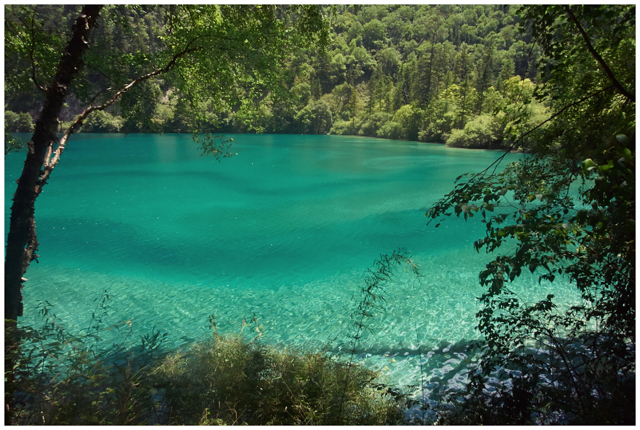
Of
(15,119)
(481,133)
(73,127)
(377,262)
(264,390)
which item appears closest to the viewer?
(264,390)

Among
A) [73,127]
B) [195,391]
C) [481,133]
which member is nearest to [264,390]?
[195,391]

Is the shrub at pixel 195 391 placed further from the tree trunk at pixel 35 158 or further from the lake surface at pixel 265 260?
the lake surface at pixel 265 260

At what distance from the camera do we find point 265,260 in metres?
9.88

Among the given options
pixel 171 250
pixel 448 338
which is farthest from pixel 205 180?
pixel 448 338

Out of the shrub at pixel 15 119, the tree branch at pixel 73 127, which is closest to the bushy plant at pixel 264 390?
the tree branch at pixel 73 127

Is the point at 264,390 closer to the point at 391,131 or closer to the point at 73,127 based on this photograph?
the point at 73,127

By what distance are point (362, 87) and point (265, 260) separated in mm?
93036

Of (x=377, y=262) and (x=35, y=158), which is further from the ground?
(x=35, y=158)

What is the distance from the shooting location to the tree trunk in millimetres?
3689

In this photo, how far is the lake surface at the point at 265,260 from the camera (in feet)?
20.8

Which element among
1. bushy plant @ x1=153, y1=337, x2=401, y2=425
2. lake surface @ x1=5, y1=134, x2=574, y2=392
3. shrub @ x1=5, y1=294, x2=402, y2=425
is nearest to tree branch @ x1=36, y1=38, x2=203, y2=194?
shrub @ x1=5, y1=294, x2=402, y2=425

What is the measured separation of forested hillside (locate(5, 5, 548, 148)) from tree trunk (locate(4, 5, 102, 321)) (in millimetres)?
340

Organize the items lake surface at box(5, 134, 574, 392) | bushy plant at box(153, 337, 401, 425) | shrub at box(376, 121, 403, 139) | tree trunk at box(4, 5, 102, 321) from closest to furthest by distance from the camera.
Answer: bushy plant at box(153, 337, 401, 425)
tree trunk at box(4, 5, 102, 321)
lake surface at box(5, 134, 574, 392)
shrub at box(376, 121, 403, 139)

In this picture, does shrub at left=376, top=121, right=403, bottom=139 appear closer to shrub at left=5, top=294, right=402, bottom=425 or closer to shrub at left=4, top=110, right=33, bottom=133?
shrub at left=4, top=110, right=33, bottom=133
